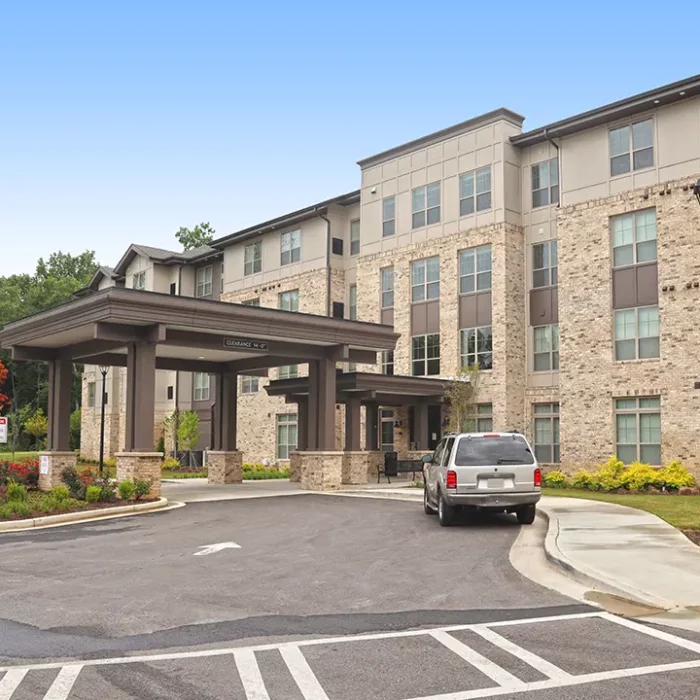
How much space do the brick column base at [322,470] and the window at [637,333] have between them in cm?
1110

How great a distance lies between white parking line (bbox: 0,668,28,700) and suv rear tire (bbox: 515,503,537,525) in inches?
471

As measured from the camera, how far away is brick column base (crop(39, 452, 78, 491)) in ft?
89.7

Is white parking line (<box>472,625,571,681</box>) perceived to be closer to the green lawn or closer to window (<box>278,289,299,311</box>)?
the green lawn

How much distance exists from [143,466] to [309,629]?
16609 mm

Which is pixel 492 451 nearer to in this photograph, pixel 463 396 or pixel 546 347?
pixel 463 396

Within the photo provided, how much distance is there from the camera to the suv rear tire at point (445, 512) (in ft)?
53.7

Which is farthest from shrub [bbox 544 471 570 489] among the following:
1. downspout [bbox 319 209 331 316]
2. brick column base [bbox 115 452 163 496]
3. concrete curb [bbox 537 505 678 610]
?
concrete curb [bbox 537 505 678 610]

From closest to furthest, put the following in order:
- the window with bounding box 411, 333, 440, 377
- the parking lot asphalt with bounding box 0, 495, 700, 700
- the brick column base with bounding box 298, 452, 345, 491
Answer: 1. the parking lot asphalt with bounding box 0, 495, 700, 700
2. the brick column base with bounding box 298, 452, 345, 491
3. the window with bounding box 411, 333, 440, 377

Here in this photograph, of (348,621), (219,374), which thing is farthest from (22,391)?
(348,621)

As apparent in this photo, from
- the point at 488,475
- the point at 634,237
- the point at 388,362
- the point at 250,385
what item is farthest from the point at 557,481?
the point at 250,385

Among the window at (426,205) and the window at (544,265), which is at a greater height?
the window at (426,205)

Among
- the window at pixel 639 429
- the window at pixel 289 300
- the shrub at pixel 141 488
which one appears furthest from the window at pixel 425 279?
the shrub at pixel 141 488

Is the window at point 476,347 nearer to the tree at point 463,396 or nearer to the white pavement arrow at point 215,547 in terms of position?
the tree at point 463,396

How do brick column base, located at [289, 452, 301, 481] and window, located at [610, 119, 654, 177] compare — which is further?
brick column base, located at [289, 452, 301, 481]
